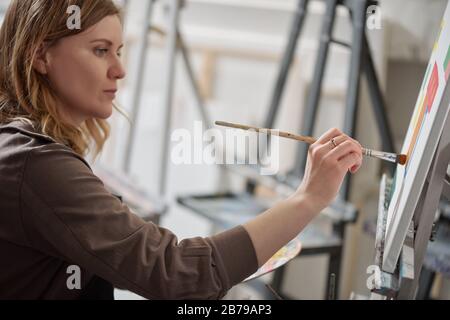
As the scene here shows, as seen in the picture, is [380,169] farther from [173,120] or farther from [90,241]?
[90,241]

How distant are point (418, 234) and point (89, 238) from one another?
1.46 feet

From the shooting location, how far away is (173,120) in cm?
281

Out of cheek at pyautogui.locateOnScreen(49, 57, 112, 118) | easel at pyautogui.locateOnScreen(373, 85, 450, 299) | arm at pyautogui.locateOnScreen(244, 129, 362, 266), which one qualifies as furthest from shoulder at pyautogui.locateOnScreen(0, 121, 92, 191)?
easel at pyautogui.locateOnScreen(373, 85, 450, 299)

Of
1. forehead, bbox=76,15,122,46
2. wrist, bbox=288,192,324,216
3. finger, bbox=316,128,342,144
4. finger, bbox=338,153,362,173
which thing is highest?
forehead, bbox=76,15,122,46

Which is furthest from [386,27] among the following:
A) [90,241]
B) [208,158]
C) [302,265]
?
[90,241]

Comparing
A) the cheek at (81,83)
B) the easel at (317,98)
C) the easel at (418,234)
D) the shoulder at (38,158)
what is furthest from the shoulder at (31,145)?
the easel at (317,98)

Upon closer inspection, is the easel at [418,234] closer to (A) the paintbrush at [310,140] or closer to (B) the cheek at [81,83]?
(A) the paintbrush at [310,140]

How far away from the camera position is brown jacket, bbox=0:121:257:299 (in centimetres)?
72

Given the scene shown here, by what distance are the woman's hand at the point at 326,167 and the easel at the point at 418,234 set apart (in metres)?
0.10

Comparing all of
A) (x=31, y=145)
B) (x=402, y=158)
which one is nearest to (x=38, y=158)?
(x=31, y=145)

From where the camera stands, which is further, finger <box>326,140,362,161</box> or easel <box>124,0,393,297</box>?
easel <box>124,0,393,297</box>

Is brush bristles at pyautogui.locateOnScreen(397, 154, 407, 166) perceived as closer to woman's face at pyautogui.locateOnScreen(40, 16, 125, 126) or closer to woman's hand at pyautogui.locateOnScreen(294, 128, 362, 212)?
woman's hand at pyautogui.locateOnScreen(294, 128, 362, 212)

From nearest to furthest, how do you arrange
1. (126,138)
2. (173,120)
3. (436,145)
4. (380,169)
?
(436,145) → (126,138) → (380,169) → (173,120)

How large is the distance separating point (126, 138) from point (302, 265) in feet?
3.01
